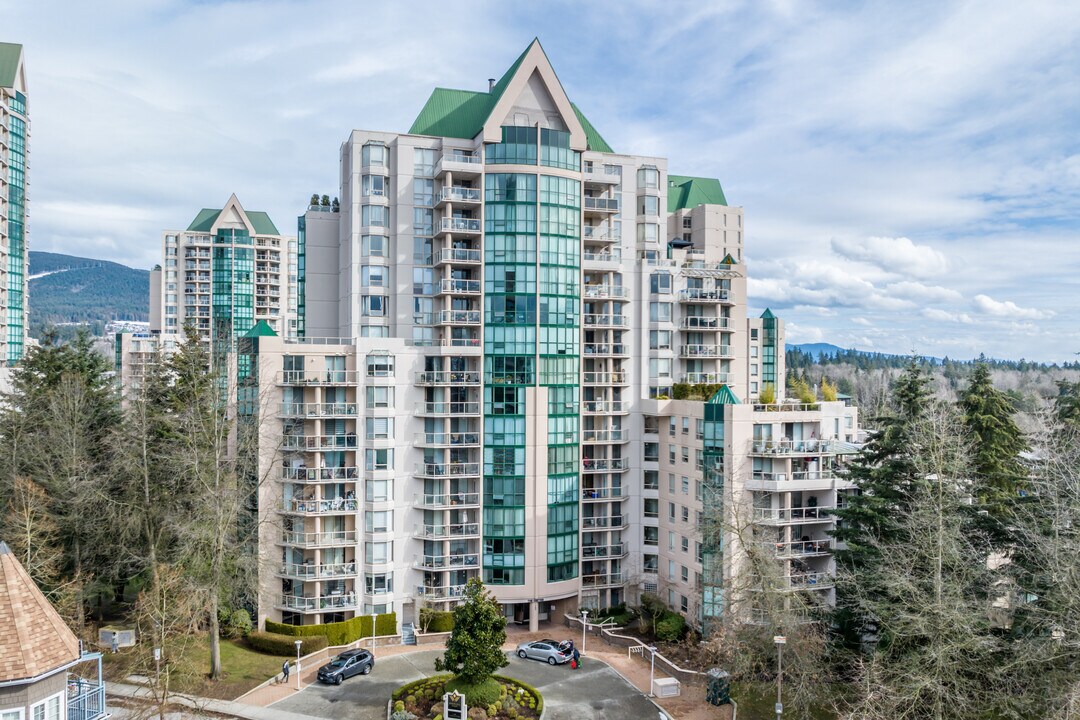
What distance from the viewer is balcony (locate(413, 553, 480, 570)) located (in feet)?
174

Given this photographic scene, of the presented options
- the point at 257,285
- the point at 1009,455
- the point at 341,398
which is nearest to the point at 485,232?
the point at 341,398

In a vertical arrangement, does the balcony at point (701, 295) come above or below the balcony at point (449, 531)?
above

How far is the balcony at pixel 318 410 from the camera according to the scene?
5128 cm

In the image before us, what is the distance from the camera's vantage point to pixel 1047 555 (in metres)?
32.0

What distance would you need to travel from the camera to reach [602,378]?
5797cm

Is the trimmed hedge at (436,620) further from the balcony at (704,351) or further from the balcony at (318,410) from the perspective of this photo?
the balcony at (704,351)

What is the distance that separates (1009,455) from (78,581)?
5551 centimetres

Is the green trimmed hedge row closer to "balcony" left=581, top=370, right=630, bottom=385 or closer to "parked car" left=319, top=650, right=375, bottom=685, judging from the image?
"parked car" left=319, top=650, right=375, bottom=685

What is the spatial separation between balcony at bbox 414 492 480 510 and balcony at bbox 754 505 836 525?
1997 centimetres

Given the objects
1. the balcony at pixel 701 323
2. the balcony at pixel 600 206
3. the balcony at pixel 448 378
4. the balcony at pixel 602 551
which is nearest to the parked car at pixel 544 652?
the balcony at pixel 602 551

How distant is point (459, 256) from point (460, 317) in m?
4.57

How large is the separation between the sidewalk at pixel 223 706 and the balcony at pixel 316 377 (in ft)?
66.2

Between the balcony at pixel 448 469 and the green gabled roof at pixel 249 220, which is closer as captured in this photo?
the balcony at pixel 448 469

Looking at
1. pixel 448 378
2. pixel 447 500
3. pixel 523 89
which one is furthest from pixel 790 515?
pixel 523 89
